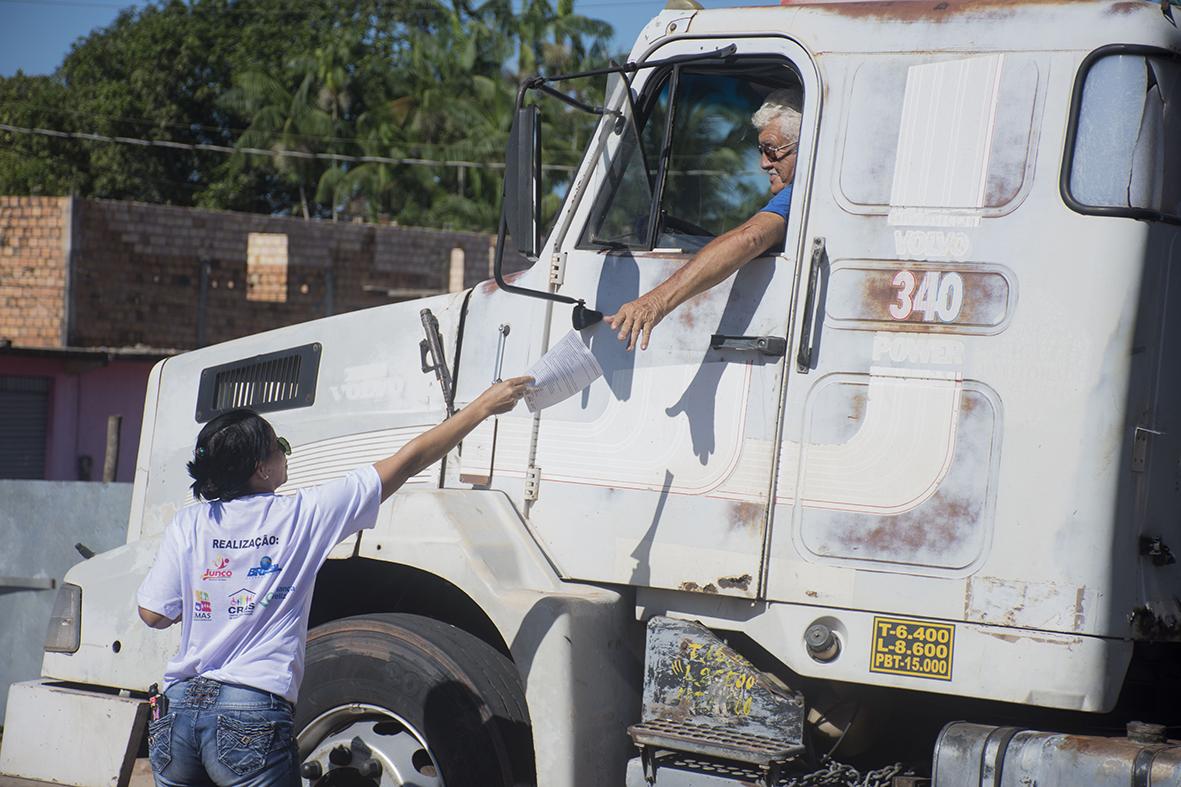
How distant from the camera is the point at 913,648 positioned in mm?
3766

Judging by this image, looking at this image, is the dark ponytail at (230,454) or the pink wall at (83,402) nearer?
the dark ponytail at (230,454)

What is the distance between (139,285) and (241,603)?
20449 millimetres

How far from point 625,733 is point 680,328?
4.05 ft

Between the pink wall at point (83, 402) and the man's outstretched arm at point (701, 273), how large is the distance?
15914mm

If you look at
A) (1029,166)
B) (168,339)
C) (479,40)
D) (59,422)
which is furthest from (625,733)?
(479,40)

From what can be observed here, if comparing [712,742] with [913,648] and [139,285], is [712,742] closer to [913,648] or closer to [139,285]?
[913,648]

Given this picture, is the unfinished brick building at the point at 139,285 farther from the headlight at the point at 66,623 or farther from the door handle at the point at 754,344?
the door handle at the point at 754,344

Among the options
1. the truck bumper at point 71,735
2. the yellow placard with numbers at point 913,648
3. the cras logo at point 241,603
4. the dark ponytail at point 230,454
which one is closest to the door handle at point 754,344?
the yellow placard with numbers at point 913,648

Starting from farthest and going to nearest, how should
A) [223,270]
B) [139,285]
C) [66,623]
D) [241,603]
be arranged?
1. [223,270]
2. [139,285]
3. [66,623]
4. [241,603]

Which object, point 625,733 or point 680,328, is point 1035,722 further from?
point 680,328

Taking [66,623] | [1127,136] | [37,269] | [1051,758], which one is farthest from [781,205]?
[37,269]

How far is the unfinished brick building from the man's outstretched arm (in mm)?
16298

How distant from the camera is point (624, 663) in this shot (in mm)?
4238

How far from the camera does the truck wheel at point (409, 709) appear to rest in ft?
13.5
